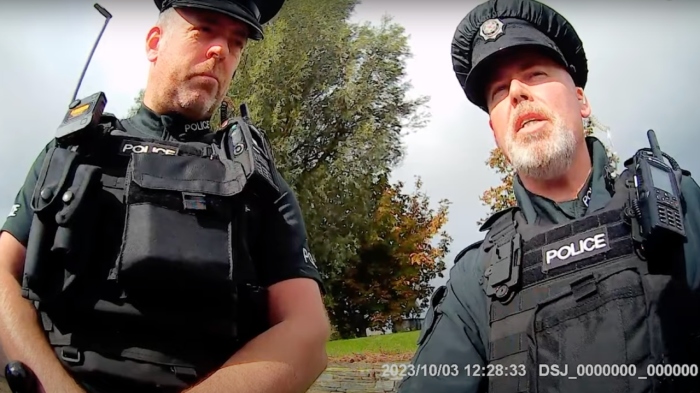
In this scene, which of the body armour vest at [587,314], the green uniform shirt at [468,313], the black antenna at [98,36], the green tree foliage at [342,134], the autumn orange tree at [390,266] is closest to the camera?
the body armour vest at [587,314]

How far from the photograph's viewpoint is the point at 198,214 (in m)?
1.09

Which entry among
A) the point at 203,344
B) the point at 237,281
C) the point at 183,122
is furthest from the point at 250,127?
the point at 203,344

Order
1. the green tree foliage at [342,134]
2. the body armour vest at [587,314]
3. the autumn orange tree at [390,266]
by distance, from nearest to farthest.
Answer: the body armour vest at [587,314]
the autumn orange tree at [390,266]
the green tree foliage at [342,134]

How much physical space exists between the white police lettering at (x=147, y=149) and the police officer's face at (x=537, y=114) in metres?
0.80

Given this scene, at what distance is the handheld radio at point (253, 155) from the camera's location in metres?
1.16

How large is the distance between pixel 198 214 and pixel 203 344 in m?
0.27

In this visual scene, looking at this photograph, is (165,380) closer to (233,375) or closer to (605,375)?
(233,375)

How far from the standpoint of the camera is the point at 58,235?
103 cm

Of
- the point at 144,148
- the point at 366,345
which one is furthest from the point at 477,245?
the point at 366,345

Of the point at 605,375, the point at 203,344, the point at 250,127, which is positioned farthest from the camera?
the point at 250,127

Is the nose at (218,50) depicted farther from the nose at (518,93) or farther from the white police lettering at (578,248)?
the white police lettering at (578,248)

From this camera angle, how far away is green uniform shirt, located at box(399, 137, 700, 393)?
1.17 m

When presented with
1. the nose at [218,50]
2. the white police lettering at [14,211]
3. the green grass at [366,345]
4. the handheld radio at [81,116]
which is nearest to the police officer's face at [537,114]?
the nose at [218,50]

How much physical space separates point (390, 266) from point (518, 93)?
1.76 metres
